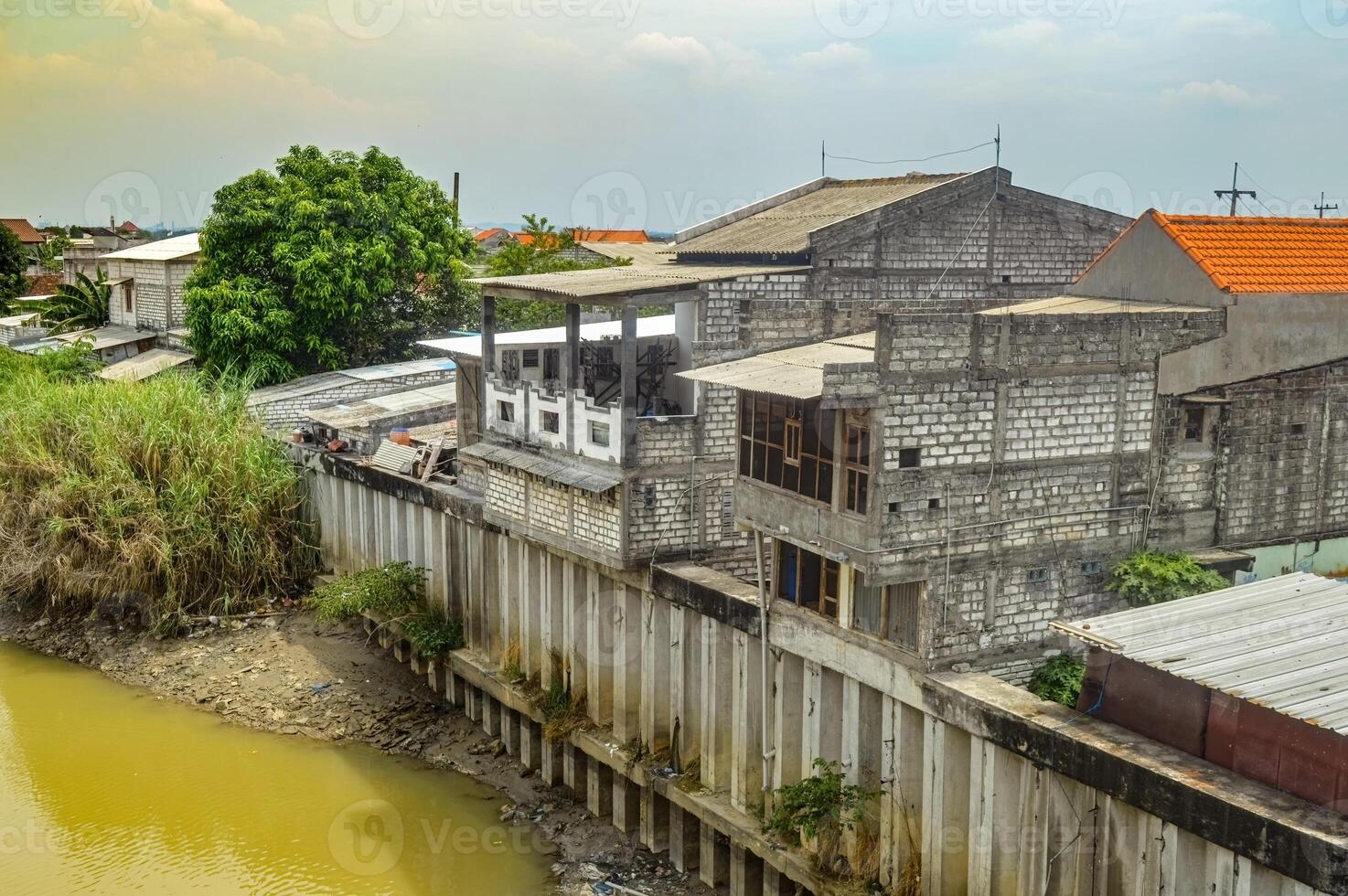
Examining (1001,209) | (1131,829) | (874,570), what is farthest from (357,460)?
(1131,829)

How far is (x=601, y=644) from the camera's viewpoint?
52.9 feet

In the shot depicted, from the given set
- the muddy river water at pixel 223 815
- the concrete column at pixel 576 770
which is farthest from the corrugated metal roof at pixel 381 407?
the concrete column at pixel 576 770

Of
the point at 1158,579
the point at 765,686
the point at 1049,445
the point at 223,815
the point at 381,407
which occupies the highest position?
the point at 1049,445

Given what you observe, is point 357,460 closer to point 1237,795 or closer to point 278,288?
point 278,288

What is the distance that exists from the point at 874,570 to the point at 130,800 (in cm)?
1178

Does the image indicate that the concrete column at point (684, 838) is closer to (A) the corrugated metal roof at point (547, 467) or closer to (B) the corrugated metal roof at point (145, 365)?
(A) the corrugated metal roof at point (547, 467)

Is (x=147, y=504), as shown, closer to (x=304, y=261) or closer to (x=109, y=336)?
(x=304, y=261)

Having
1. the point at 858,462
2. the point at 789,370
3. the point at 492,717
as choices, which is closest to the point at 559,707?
the point at 492,717

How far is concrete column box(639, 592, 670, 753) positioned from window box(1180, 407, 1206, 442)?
20.3 ft

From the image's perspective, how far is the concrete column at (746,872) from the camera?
44.9 feet

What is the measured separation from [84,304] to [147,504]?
19.0 meters

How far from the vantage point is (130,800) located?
17.3 meters

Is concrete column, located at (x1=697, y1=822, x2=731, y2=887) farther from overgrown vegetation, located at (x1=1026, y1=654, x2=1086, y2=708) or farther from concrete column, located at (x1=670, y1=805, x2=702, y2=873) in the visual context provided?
overgrown vegetation, located at (x1=1026, y1=654, x2=1086, y2=708)

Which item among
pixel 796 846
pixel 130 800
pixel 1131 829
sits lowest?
pixel 130 800
